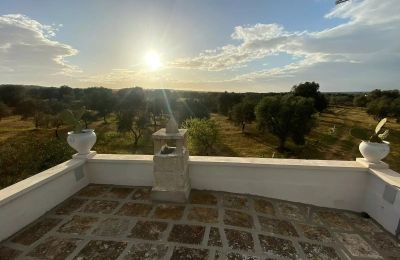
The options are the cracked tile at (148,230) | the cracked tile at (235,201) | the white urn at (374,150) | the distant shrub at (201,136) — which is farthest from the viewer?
the distant shrub at (201,136)

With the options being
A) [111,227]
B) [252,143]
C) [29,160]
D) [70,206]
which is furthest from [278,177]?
[252,143]

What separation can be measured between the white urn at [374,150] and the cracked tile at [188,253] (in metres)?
2.66

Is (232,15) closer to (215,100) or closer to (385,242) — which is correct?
(385,242)

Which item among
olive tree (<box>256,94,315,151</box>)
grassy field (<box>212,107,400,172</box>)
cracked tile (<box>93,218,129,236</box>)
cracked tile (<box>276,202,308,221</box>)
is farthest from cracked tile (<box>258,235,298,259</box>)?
olive tree (<box>256,94,315,151</box>)

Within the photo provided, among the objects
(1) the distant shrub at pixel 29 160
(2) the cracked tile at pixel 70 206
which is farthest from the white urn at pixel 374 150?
(1) the distant shrub at pixel 29 160

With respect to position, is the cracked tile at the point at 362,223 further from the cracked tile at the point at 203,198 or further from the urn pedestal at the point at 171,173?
the urn pedestal at the point at 171,173

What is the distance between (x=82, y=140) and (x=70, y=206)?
1.06 meters

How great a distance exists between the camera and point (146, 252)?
229 centimetres

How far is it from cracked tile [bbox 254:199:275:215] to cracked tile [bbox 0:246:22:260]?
112 inches

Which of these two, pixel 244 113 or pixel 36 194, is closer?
pixel 36 194

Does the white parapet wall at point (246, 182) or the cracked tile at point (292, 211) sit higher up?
the white parapet wall at point (246, 182)

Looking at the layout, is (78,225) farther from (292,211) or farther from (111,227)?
(292,211)

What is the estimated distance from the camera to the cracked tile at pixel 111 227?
2.60 m

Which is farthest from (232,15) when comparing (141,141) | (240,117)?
(240,117)
